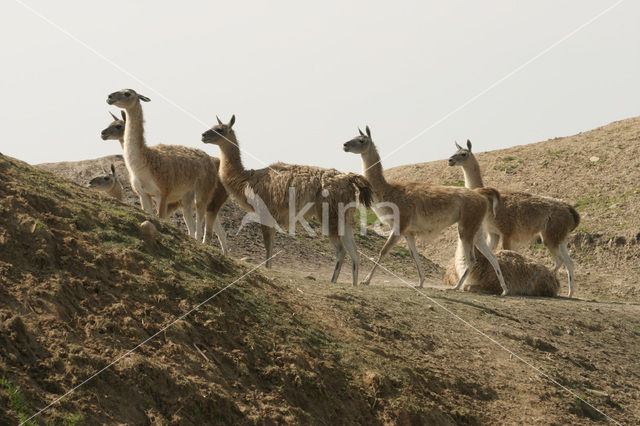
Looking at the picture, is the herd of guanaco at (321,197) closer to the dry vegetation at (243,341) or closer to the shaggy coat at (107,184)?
the shaggy coat at (107,184)

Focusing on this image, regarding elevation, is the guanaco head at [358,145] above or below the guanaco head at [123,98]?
below

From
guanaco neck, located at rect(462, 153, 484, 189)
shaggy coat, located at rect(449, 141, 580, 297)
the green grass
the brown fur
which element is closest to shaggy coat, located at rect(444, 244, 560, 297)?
the brown fur

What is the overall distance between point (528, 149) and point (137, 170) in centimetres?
1824

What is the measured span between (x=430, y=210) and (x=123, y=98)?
5493 millimetres

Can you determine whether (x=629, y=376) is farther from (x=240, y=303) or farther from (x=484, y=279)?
(x=240, y=303)

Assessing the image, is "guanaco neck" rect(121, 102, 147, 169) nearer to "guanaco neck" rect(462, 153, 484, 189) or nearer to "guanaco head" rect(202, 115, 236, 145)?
"guanaco head" rect(202, 115, 236, 145)

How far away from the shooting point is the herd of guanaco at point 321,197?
12.6 meters

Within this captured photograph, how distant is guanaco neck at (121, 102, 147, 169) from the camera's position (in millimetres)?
13141

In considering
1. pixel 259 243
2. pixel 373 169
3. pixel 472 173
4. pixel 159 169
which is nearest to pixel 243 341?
pixel 159 169

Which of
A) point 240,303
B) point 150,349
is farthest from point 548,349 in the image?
point 150,349

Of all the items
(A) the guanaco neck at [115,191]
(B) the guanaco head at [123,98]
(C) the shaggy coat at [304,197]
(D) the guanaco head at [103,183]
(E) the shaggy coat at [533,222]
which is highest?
(B) the guanaco head at [123,98]

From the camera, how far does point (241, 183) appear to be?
13336 mm

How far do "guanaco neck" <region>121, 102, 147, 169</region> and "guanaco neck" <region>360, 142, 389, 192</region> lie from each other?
397 cm

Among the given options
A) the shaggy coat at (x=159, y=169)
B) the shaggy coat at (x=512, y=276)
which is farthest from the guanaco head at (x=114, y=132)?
the shaggy coat at (x=512, y=276)
